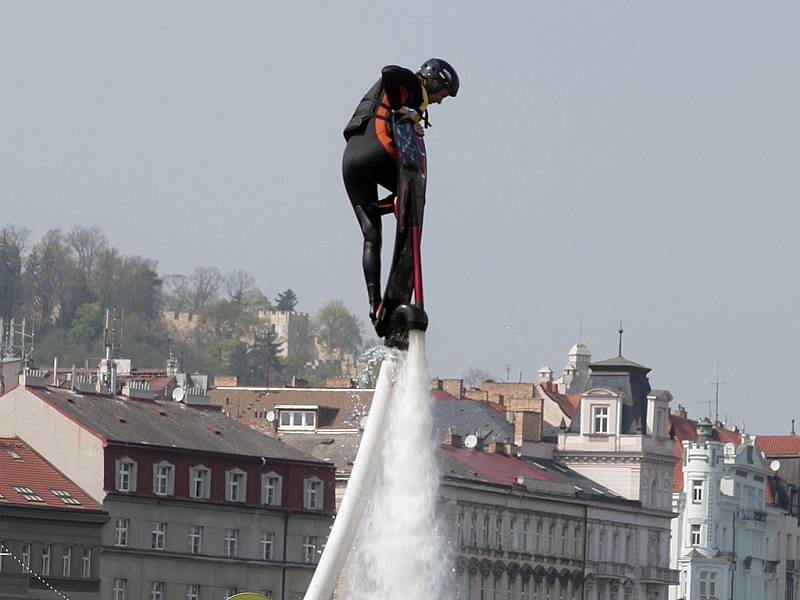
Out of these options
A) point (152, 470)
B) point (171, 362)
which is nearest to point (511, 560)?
point (152, 470)

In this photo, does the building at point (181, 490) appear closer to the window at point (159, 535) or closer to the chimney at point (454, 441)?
the window at point (159, 535)

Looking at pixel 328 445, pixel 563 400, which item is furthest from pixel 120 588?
pixel 563 400

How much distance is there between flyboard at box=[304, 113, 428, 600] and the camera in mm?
21125

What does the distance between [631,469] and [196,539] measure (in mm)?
39122

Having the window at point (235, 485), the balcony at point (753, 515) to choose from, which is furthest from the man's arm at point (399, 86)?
the balcony at point (753, 515)

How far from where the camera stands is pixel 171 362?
585 feet

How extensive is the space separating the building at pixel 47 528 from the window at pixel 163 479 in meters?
3.50

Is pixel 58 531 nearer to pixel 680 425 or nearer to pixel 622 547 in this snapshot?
pixel 622 547

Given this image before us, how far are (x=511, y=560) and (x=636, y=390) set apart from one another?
21.8m

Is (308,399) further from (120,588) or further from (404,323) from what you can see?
(404,323)

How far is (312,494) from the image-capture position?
11475cm

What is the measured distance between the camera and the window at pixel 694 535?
6009 inches

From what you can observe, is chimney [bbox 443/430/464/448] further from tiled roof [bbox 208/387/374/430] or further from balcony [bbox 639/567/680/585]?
balcony [bbox 639/567/680/585]

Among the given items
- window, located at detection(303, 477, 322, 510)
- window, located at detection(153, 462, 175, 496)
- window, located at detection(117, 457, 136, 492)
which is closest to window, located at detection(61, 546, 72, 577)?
window, located at detection(117, 457, 136, 492)
